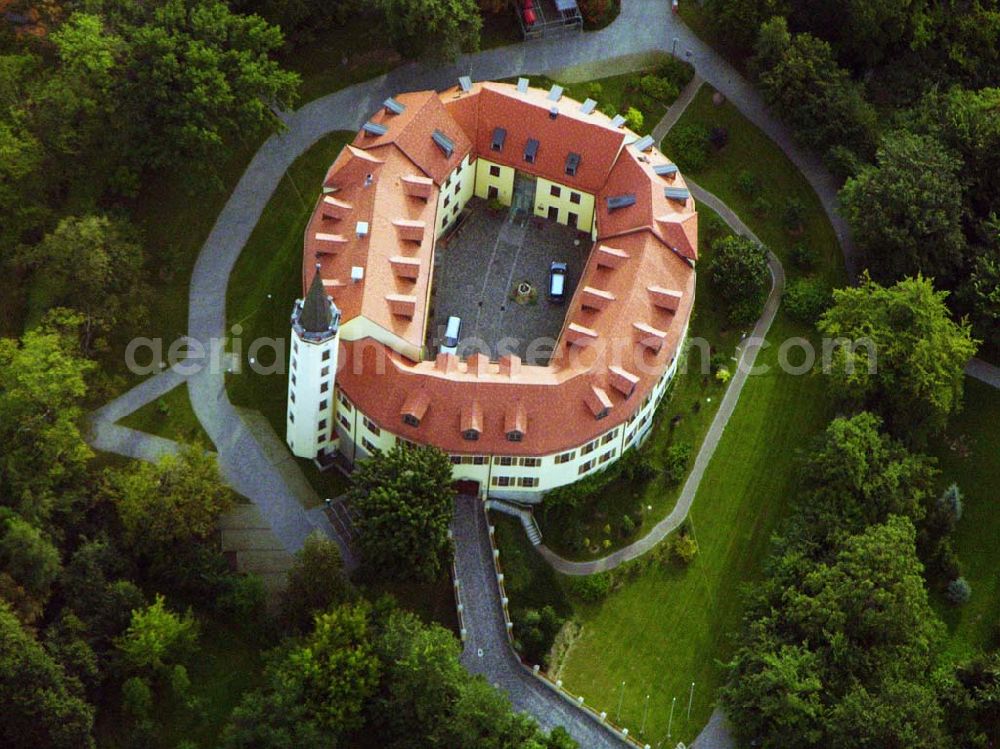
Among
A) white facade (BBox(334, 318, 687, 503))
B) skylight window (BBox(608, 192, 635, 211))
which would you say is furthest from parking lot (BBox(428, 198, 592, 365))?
white facade (BBox(334, 318, 687, 503))

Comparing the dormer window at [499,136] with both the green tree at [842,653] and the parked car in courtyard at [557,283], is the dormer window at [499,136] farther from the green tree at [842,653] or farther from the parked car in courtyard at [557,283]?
the green tree at [842,653]

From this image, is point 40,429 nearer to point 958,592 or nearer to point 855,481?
point 855,481

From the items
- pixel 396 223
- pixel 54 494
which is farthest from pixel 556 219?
pixel 54 494

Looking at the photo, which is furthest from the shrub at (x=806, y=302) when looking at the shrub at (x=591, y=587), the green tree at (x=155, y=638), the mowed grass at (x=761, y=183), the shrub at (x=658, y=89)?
the green tree at (x=155, y=638)

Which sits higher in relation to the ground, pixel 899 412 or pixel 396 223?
pixel 396 223

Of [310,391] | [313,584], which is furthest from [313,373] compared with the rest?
[313,584]

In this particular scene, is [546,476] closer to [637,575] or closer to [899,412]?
[637,575]
